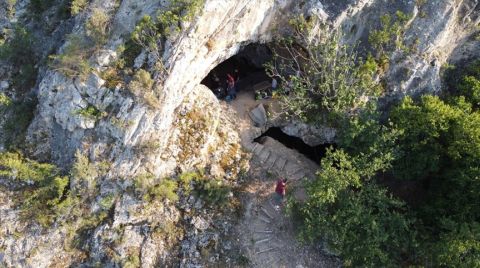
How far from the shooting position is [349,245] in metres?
17.8

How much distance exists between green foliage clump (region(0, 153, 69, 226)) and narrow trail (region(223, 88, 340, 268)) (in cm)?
864

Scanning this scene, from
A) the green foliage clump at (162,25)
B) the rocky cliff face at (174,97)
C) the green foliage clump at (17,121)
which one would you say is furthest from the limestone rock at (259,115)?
the green foliage clump at (17,121)

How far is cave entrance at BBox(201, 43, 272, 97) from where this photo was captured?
24.6m

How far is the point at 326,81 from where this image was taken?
771 inches

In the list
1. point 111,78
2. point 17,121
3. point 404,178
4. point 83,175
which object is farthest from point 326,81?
point 17,121

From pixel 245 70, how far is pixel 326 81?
25.6 ft

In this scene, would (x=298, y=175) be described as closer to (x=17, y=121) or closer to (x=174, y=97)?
(x=174, y=97)

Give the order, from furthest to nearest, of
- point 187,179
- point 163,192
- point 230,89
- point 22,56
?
point 230,89, point 22,56, point 187,179, point 163,192

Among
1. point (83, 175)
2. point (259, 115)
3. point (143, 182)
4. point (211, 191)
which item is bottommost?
point (83, 175)

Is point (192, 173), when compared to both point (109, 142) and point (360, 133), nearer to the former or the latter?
point (109, 142)

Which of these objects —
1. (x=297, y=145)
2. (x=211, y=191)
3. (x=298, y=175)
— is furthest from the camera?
(x=297, y=145)

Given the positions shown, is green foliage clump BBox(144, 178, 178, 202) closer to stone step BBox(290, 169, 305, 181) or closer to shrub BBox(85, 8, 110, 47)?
stone step BBox(290, 169, 305, 181)

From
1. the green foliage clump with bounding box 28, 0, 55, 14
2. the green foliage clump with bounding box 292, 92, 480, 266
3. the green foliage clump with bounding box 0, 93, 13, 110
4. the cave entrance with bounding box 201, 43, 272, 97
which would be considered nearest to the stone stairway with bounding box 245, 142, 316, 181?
the green foliage clump with bounding box 292, 92, 480, 266

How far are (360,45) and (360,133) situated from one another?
16.8 ft
